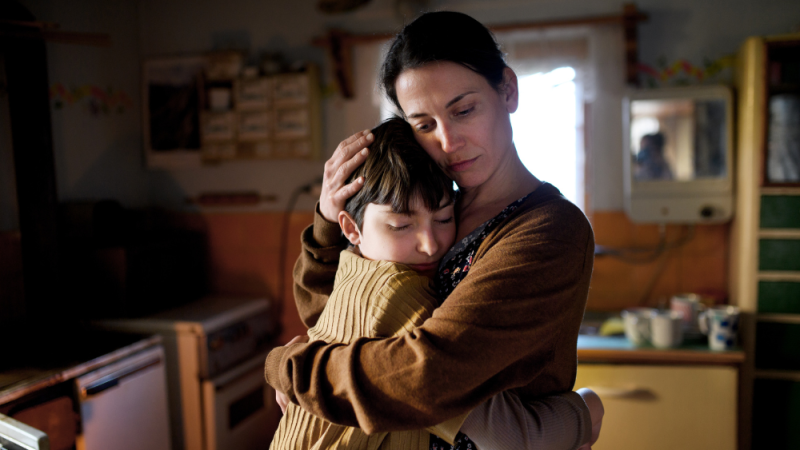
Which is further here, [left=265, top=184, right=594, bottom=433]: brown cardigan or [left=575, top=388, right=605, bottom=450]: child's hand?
[left=575, top=388, right=605, bottom=450]: child's hand

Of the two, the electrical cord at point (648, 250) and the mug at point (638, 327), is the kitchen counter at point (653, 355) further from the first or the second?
the electrical cord at point (648, 250)

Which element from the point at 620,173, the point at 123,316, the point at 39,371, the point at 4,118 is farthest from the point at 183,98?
the point at 620,173

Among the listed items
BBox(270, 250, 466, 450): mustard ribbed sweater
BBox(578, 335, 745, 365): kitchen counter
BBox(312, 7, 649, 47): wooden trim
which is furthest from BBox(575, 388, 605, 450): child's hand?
BBox(312, 7, 649, 47): wooden trim

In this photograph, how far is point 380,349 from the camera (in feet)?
2.50

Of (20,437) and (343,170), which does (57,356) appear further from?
(343,170)

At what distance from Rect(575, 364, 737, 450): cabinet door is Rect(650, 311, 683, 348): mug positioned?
0.11 m

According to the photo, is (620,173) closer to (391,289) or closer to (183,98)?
(391,289)

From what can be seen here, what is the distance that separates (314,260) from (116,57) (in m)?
2.45

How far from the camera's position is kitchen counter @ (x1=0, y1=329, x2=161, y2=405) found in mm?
1705

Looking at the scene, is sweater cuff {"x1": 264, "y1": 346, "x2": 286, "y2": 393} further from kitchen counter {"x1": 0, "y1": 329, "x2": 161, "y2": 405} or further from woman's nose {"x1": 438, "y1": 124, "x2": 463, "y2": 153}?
kitchen counter {"x1": 0, "y1": 329, "x2": 161, "y2": 405}

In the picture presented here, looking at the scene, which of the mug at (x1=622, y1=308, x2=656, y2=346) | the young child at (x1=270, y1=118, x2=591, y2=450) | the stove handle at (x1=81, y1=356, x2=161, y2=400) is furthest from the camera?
the mug at (x1=622, y1=308, x2=656, y2=346)

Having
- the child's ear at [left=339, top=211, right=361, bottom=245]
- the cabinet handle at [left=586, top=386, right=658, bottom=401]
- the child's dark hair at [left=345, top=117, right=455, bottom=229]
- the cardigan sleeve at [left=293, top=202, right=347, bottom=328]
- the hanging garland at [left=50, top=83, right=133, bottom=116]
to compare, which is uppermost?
the hanging garland at [left=50, top=83, right=133, bottom=116]

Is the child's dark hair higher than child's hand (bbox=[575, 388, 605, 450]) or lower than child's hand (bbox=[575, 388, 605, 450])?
higher

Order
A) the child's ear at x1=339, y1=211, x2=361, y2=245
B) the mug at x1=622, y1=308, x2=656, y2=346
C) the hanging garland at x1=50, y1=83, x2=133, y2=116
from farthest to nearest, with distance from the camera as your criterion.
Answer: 1. the hanging garland at x1=50, y1=83, x2=133, y2=116
2. the mug at x1=622, y1=308, x2=656, y2=346
3. the child's ear at x1=339, y1=211, x2=361, y2=245
